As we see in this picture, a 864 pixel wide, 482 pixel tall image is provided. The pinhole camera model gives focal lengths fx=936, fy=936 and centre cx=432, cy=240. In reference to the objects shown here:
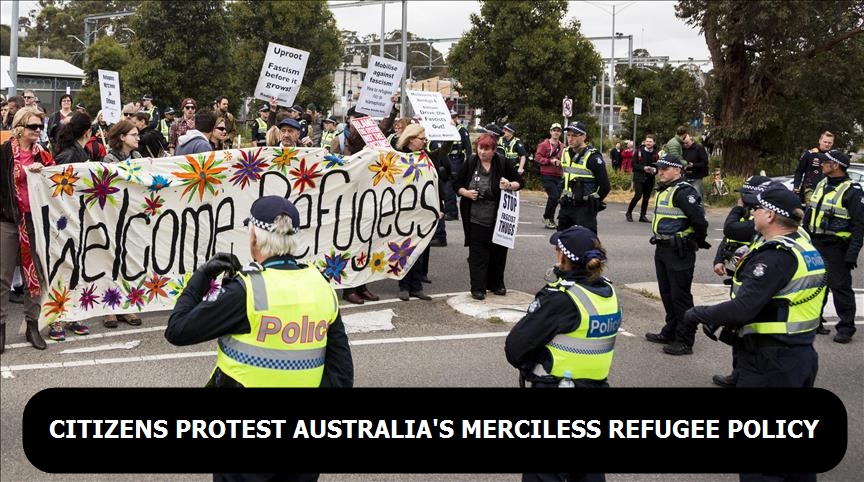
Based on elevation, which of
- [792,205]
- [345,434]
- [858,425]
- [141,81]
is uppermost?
[141,81]

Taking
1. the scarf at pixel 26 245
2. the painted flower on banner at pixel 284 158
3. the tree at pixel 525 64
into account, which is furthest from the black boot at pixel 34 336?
the tree at pixel 525 64

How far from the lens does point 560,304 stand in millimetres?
4602

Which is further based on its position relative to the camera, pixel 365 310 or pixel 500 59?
pixel 500 59

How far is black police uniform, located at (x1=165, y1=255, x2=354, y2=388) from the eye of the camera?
12.8 feet

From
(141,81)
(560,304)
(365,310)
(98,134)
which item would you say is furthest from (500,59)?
(560,304)

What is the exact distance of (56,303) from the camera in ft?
26.2

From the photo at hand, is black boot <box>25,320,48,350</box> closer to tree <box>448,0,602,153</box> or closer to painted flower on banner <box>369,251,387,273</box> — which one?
painted flower on banner <box>369,251,387,273</box>

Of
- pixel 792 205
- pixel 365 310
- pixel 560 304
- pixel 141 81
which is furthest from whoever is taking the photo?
pixel 141 81

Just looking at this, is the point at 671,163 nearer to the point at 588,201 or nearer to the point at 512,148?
the point at 588,201

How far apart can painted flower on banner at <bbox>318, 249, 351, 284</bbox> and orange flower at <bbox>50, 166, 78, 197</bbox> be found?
255 centimetres

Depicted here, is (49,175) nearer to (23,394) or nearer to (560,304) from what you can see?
(23,394)

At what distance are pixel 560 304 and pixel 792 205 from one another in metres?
1.90

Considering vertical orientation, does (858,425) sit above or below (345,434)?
below

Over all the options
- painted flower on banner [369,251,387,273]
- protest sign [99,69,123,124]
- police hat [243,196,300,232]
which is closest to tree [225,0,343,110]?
protest sign [99,69,123,124]
